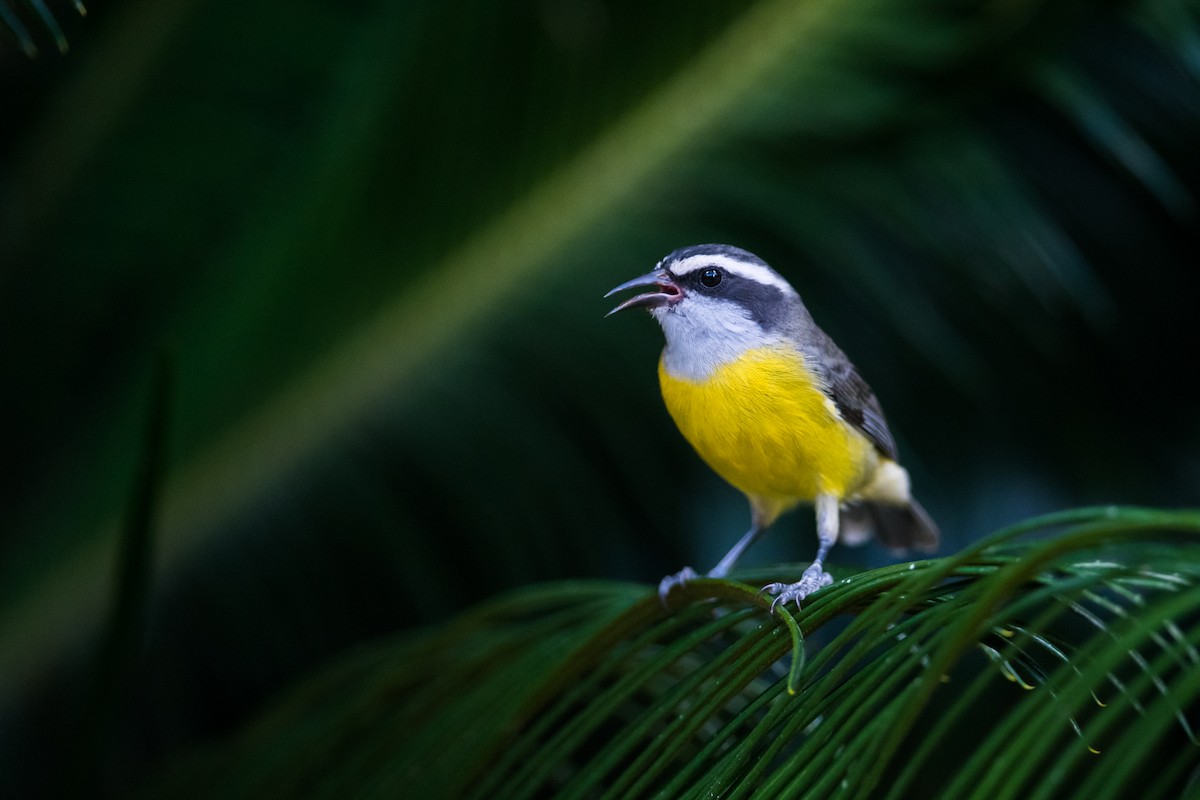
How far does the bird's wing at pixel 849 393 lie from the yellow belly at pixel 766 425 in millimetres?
44

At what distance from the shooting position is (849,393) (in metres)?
2.35

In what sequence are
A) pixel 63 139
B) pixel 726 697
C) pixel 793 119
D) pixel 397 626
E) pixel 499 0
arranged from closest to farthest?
pixel 726 697 < pixel 793 119 < pixel 499 0 < pixel 63 139 < pixel 397 626

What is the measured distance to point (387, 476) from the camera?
317 centimetres

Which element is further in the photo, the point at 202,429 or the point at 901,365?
the point at 901,365

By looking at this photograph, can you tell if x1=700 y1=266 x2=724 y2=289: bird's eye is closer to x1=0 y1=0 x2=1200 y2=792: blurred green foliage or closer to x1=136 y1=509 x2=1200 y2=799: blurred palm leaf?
x1=136 y1=509 x2=1200 y2=799: blurred palm leaf

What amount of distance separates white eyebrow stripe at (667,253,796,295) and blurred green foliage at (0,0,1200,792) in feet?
2.13

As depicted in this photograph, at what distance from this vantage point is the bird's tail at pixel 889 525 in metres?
2.78

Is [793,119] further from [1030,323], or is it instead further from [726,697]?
[726,697]

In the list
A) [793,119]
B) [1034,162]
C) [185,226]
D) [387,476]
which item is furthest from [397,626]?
[1034,162]

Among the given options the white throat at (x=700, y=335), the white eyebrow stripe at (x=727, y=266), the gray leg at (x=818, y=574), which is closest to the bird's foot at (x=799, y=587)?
the gray leg at (x=818, y=574)

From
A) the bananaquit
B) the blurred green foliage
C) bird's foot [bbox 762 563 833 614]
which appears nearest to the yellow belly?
the bananaquit

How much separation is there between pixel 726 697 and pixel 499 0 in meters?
2.26

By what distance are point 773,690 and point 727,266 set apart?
3.08 feet

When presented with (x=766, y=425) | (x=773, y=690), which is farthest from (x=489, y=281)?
(x=773, y=690)
